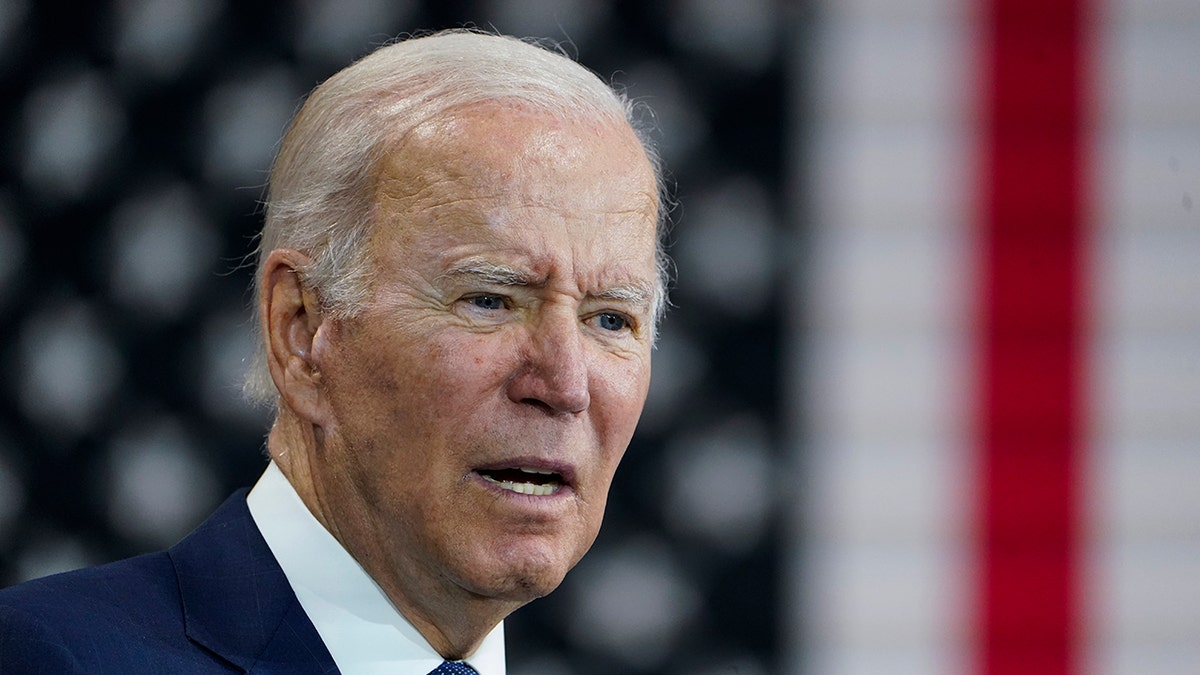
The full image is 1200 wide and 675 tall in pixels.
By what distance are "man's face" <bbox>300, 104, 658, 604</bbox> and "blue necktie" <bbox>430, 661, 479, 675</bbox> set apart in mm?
72

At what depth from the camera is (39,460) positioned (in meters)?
2.31

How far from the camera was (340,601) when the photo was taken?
4.84 feet

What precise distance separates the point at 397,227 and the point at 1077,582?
164 cm

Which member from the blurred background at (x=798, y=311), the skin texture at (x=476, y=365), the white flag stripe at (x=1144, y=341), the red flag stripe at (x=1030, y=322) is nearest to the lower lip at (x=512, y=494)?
the skin texture at (x=476, y=365)

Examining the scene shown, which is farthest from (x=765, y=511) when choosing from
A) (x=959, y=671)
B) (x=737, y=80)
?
(x=737, y=80)

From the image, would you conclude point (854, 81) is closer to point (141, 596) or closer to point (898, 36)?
point (898, 36)

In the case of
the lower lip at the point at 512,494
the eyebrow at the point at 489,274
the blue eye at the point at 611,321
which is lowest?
the lower lip at the point at 512,494

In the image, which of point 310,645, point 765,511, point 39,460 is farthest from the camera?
point 765,511

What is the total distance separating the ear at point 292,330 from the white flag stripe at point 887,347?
122 centimetres

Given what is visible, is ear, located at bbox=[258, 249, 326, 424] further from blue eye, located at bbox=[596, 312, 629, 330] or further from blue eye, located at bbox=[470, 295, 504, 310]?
blue eye, located at bbox=[596, 312, 629, 330]

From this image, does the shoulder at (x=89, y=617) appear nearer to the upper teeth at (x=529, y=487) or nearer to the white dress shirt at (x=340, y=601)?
the white dress shirt at (x=340, y=601)

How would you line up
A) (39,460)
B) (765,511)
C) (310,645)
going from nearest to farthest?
(310,645) < (39,460) < (765,511)

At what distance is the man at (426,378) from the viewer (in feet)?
4.70

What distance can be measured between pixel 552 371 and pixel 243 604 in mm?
355
